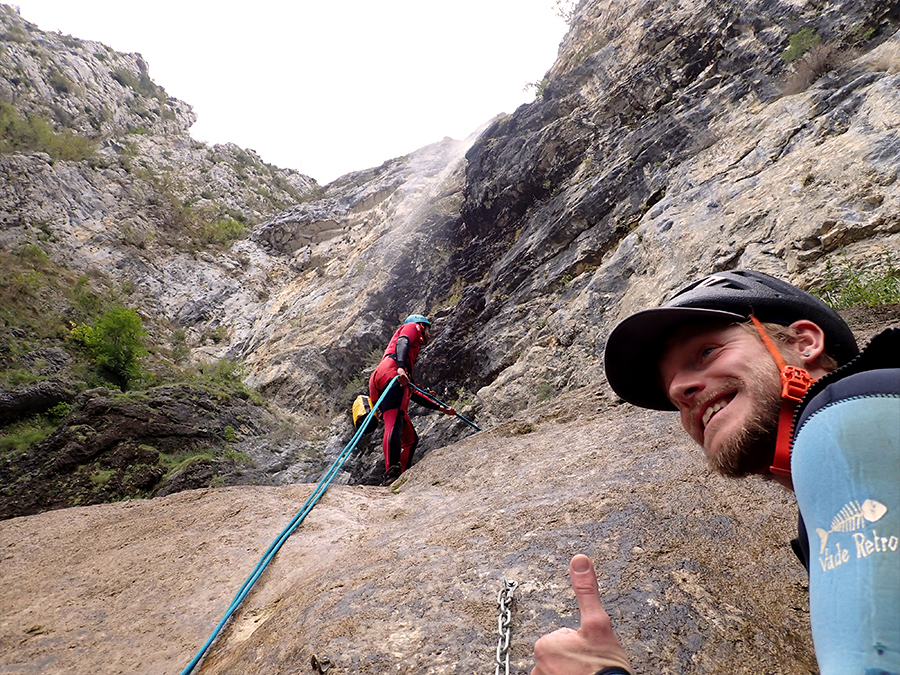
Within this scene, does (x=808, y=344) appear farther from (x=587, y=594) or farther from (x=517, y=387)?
(x=517, y=387)

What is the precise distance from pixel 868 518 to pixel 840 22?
772 cm

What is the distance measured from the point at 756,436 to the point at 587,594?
1.94ft

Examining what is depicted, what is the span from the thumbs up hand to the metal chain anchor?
369 millimetres

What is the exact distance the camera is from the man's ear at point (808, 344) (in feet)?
4.24

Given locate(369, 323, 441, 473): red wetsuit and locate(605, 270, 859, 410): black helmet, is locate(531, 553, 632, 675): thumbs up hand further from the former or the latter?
locate(369, 323, 441, 473): red wetsuit

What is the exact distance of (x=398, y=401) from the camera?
6.38 metres

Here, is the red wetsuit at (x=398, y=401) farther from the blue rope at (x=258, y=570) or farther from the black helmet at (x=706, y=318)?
the black helmet at (x=706, y=318)

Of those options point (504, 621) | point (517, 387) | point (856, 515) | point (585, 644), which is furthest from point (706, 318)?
point (517, 387)

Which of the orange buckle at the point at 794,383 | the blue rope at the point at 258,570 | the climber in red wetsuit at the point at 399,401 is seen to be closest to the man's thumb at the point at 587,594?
the orange buckle at the point at 794,383

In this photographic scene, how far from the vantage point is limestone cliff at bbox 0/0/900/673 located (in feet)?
6.13

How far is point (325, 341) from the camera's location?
1315 centimetres

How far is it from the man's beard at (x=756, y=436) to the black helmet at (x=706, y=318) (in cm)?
25

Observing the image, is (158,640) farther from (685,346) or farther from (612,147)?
(612,147)

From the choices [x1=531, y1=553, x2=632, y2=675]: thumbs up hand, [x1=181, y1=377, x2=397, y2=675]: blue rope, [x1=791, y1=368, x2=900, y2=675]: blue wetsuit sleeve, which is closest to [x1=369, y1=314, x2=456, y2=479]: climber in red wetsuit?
[x1=181, y1=377, x2=397, y2=675]: blue rope
